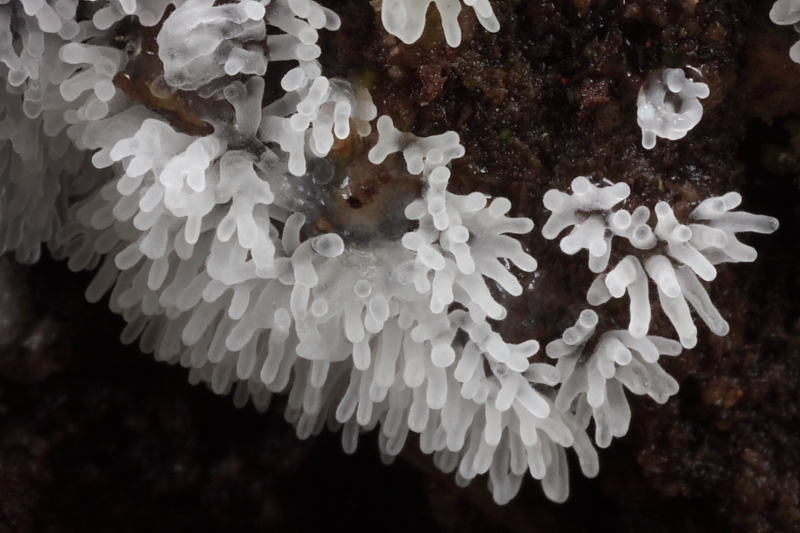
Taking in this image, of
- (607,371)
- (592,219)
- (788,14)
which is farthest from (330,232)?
(788,14)

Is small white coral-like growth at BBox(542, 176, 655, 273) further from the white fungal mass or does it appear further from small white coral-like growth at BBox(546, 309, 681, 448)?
small white coral-like growth at BBox(546, 309, 681, 448)

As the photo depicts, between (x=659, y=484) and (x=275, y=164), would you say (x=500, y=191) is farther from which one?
(x=659, y=484)

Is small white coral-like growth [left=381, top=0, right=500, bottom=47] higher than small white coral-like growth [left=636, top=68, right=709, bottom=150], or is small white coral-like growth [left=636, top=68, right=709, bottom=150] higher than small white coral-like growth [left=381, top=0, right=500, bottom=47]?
small white coral-like growth [left=381, top=0, right=500, bottom=47]

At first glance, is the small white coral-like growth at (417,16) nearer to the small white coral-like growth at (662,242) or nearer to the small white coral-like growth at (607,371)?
the small white coral-like growth at (662,242)

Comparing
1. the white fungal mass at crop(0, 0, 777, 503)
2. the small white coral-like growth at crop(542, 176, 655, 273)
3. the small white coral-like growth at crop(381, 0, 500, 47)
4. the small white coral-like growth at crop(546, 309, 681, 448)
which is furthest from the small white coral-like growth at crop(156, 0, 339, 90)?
the small white coral-like growth at crop(546, 309, 681, 448)

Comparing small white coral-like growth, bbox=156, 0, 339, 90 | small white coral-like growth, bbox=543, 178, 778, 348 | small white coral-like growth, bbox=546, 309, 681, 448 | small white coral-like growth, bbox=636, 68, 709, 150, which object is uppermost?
small white coral-like growth, bbox=156, 0, 339, 90

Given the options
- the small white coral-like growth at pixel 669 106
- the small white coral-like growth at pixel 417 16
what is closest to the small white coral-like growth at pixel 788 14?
the small white coral-like growth at pixel 669 106
